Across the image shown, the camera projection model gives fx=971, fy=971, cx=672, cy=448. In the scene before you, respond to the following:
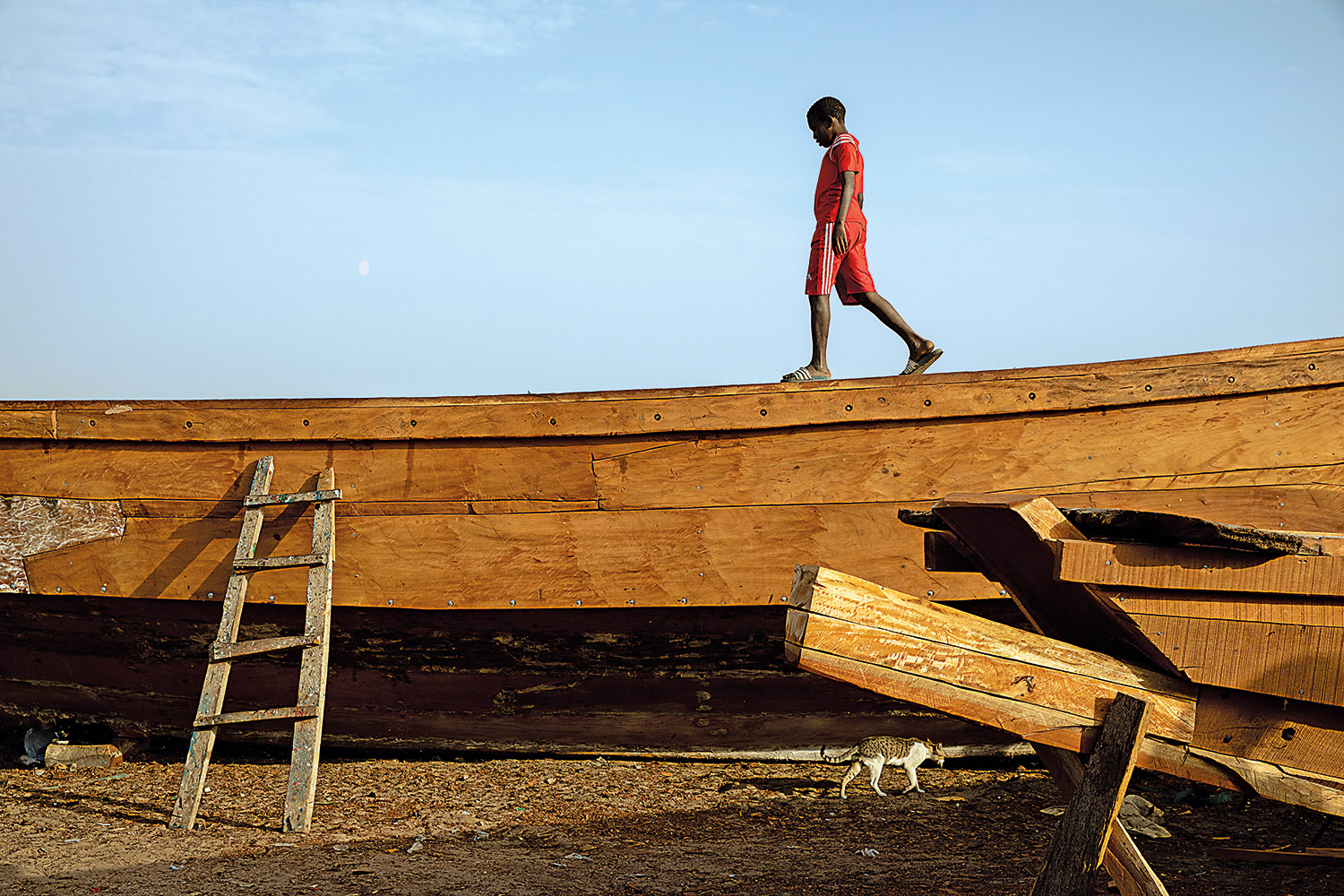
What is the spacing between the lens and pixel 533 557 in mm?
4219

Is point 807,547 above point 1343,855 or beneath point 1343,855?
above

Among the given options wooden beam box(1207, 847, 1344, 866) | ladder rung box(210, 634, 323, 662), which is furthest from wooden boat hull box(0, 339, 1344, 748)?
wooden beam box(1207, 847, 1344, 866)

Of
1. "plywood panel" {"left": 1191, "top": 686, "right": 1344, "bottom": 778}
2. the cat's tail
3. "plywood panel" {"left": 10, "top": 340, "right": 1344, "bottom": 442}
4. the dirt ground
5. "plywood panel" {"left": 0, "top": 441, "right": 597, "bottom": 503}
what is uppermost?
"plywood panel" {"left": 10, "top": 340, "right": 1344, "bottom": 442}

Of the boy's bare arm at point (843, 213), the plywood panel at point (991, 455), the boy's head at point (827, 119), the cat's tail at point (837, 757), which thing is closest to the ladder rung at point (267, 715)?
the plywood panel at point (991, 455)

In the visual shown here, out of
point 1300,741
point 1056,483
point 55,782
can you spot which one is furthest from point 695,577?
point 55,782

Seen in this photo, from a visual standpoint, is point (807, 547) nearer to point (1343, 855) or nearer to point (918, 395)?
point (918, 395)

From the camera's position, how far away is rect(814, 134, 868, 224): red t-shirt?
4605 mm

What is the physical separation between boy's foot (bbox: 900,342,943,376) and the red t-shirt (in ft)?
2.40

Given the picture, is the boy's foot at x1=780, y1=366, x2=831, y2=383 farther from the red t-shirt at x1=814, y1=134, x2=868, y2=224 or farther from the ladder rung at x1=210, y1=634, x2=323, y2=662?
the ladder rung at x1=210, y1=634, x2=323, y2=662

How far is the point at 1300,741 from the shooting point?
188 centimetres

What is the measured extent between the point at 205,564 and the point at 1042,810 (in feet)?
12.7

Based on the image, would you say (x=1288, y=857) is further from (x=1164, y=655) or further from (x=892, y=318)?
(x=892, y=318)

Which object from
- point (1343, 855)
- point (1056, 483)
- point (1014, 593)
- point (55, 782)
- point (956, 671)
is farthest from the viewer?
point (55, 782)

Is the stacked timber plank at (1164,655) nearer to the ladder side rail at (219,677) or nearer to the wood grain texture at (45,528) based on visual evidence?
the ladder side rail at (219,677)
